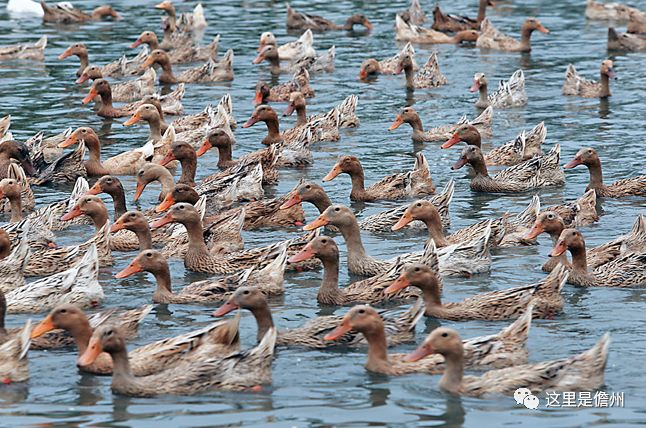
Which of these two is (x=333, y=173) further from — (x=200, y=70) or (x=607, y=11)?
(x=607, y=11)

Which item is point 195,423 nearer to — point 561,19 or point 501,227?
point 501,227

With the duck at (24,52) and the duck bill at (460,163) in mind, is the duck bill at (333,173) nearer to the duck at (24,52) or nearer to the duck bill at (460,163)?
the duck bill at (460,163)

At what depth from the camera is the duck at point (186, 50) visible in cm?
2980

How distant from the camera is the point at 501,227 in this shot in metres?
16.2

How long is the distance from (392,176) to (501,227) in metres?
3.10

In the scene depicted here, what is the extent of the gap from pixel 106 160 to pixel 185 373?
9.53m

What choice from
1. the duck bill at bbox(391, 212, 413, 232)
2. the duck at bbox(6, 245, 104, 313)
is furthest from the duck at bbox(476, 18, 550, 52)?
the duck at bbox(6, 245, 104, 313)

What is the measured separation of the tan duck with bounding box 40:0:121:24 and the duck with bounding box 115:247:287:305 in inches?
844

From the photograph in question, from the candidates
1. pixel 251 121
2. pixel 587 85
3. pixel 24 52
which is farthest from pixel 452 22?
pixel 251 121

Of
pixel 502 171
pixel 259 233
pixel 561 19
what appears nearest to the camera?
pixel 259 233

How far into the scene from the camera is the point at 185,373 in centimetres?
1168

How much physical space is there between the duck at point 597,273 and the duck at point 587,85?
36.1ft

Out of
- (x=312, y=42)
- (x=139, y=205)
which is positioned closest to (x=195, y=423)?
(x=139, y=205)

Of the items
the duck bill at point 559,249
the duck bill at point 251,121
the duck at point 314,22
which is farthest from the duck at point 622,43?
the duck bill at point 559,249
